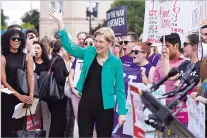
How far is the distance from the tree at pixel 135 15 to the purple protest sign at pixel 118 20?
54.8m

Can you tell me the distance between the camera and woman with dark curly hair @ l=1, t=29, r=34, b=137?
784cm

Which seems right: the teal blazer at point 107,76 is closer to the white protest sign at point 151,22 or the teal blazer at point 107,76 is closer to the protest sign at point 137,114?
the protest sign at point 137,114

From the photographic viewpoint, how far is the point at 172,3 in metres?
7.70

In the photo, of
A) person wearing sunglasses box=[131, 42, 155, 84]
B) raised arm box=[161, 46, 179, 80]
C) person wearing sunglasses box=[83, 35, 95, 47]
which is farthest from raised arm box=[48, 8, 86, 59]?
person wearing sunglasses box=[83, 35, 95, 47]

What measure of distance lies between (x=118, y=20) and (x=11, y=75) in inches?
113

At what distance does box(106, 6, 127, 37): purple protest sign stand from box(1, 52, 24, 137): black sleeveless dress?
233 centimetres

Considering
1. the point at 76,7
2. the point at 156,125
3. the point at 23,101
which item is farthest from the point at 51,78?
the point at 76,7

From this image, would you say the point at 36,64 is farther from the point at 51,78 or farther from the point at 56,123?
the point at 56,123

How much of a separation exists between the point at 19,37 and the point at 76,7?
53188 millimetres

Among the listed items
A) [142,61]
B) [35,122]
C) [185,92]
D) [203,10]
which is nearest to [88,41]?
[35,122]

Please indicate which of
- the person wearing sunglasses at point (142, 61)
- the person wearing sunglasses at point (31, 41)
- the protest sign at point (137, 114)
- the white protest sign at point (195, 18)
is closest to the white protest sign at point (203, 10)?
the white protest sign at point (195, 18)

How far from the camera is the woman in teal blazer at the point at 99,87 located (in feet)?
21.1

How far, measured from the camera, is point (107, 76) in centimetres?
644

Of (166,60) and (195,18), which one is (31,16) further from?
(166,60)
